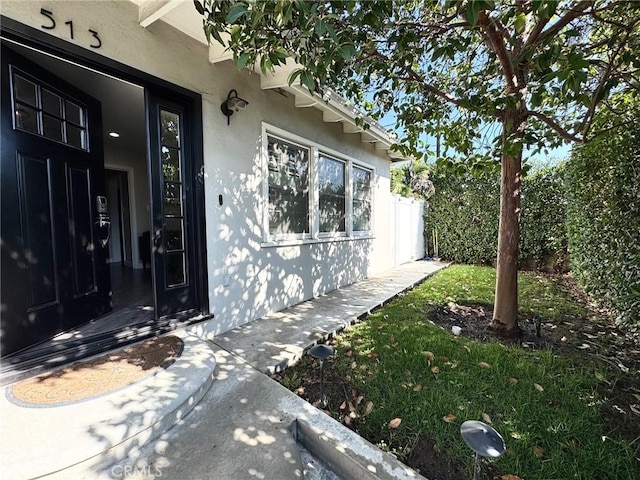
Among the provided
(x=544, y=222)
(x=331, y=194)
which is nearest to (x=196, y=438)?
(x=331, y=194)

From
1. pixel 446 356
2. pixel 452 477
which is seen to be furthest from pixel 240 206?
pixel 452 477

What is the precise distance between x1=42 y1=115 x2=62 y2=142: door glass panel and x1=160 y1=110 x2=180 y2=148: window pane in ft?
2.85

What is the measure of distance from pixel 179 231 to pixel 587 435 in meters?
3.69

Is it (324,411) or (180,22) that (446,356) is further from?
(180,22)

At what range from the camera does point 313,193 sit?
5.02 metres

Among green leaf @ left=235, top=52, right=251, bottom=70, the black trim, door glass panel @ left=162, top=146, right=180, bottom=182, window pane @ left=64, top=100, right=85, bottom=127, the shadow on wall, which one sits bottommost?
the black trim

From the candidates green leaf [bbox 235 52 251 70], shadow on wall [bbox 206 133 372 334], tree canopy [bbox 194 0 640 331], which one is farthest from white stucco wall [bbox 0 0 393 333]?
green leaf [bbox 235 52 251 70]

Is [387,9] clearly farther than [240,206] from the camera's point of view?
No

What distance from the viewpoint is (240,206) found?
362 cm

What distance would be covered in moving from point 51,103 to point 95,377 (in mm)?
2441

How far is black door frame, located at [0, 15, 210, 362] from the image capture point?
204 cm

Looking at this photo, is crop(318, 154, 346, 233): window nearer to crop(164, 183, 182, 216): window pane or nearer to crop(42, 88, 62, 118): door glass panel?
crop(164, 183, 182, 216): window pane

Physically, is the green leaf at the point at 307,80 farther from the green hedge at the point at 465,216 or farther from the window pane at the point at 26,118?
the green hedge at the point at 465,216

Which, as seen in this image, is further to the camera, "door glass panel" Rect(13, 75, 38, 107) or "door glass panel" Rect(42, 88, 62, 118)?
"door glass panel" Rect(42, 88, 62, 118)
